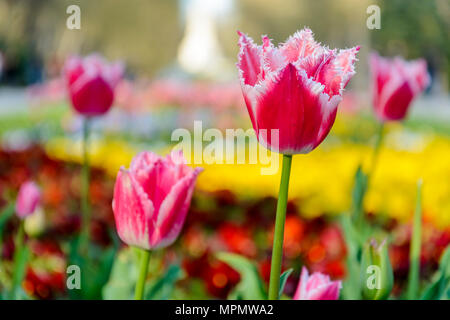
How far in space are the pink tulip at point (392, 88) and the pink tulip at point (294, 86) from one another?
0.70 metres

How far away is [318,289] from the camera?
0.62m

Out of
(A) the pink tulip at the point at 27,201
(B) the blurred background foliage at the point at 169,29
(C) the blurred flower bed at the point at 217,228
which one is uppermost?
(B) the blurred background foliage at the point at 169,29

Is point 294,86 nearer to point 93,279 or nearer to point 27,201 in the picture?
point 93,279

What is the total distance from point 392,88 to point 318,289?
0.70 meters

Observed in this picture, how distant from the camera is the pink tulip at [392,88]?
121cm

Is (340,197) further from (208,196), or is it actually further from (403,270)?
(403,270)

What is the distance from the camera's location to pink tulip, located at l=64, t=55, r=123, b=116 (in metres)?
1.22

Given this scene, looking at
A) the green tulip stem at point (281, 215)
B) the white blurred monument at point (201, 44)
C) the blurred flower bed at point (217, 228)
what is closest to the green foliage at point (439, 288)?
the green tulip stem at point (281, 215)

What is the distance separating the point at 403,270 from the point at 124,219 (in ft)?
2.93

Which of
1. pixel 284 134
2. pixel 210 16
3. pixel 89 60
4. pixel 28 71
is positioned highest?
pixel 210 16

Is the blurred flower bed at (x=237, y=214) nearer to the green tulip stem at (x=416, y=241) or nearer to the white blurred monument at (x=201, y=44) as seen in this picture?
the green tulip stem at (x=416, y=241)

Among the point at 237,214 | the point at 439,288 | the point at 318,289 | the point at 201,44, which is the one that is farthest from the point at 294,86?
the point at 201,44

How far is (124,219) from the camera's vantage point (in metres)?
0.62

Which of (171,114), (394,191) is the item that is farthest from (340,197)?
(171,114)
